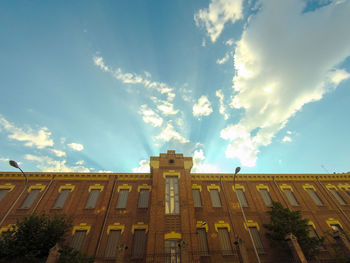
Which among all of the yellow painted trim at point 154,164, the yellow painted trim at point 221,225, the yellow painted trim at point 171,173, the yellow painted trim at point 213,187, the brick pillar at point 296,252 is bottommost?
the brick pillar at point 296,252

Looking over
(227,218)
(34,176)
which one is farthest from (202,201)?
(34,176)

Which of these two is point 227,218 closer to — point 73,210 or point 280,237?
point 280,237

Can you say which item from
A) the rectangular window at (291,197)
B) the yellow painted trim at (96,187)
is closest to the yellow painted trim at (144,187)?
the yellow painted trim at (96,187)

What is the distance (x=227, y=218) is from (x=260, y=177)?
298 inches

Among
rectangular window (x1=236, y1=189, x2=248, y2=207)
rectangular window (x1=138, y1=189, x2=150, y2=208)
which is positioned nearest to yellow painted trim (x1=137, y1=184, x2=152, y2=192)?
rectangular window (x1=138, y1=189, x2=150, y2=208)

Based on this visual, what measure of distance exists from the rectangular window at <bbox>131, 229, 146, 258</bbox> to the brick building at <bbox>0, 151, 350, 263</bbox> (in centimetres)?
8

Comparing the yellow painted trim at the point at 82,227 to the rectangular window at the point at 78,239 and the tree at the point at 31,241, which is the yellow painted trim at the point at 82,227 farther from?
the tree at the point at 31,241

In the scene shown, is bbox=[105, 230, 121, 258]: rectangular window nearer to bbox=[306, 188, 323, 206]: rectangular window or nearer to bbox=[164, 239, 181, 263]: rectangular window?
bbox=[164, 239, 181, 263]: rectangular window

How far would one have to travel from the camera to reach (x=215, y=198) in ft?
64.4

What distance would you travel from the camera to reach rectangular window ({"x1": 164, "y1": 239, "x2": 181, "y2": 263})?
13.4 metres

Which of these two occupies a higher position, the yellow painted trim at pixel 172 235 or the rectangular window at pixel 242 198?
the rectangular window at pixel 242 198

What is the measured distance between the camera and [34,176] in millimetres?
19578

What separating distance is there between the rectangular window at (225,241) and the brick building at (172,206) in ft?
0.27

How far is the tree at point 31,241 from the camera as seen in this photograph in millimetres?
11867
